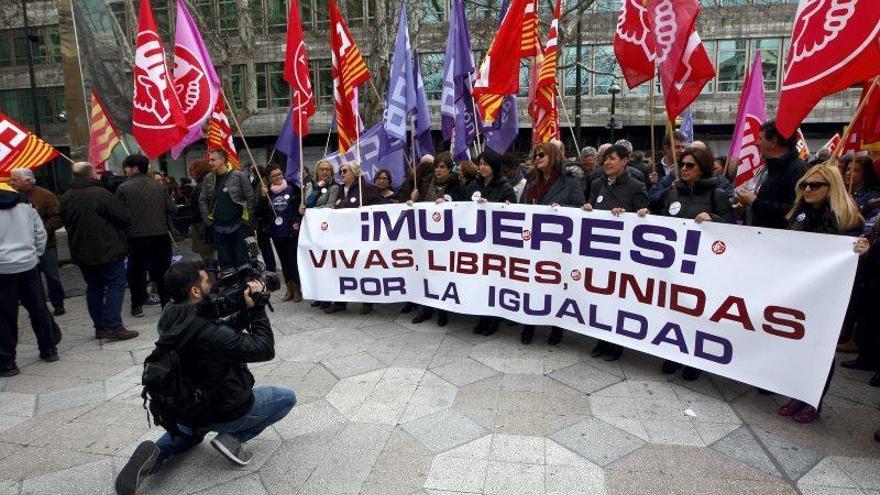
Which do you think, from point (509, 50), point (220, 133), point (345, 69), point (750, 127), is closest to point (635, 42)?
point (509, 50)

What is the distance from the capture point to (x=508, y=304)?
520cm

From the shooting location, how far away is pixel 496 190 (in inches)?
211

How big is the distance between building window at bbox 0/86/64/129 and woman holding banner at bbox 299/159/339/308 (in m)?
34.0

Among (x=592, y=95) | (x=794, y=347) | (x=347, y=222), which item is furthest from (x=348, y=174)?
(x=592, y=95)

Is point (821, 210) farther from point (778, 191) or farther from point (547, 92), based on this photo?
point (547, 92)

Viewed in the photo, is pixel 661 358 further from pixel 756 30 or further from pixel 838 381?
pixel 756 30

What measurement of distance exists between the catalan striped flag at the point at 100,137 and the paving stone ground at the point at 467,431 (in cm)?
397

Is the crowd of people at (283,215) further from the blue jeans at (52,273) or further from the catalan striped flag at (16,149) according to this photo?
the catalan striped flag at (16,149)

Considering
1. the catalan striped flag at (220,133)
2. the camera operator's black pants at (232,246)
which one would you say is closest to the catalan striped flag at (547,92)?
the camera operator's black pants at (232,246)

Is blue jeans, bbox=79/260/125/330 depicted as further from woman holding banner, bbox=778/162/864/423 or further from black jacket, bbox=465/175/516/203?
woman holding banner, bbox=778/162/864/423

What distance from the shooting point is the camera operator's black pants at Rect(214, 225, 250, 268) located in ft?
22.7

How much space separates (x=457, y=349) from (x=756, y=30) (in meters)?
27.1

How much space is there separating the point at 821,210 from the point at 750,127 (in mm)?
3316

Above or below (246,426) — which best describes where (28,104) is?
above
